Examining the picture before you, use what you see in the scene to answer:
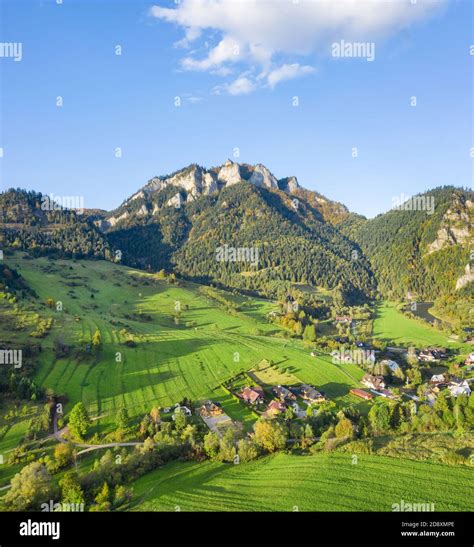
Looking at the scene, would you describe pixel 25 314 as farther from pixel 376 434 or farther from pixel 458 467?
pixel 458 467

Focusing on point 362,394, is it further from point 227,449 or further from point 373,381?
point 227,449

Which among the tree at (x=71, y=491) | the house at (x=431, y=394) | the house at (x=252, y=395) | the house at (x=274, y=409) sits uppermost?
the tree at (x=71, y=491)

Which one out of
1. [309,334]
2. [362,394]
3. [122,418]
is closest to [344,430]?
[362,394]

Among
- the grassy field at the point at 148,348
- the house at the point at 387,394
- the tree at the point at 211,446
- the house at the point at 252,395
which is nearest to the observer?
the tree at the point at 211,446

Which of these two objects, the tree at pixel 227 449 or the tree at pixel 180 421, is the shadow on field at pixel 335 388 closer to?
the tree at pixel 180 421

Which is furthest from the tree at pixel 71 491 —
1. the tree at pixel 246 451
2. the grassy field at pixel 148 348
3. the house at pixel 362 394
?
the house at pixel 362 394

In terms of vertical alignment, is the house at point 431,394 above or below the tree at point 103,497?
below
